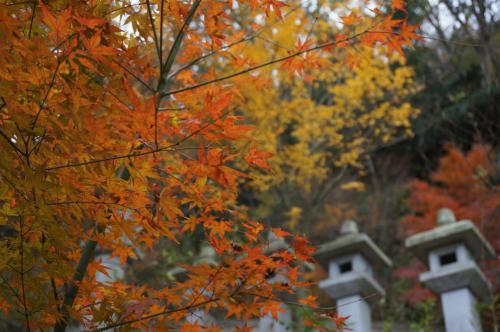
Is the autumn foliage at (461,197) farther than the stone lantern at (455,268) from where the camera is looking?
Yes

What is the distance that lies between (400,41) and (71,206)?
197cm

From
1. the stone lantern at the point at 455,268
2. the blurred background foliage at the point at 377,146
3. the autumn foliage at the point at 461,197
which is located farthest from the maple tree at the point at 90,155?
→ the autumn foliage at the point at 461,197

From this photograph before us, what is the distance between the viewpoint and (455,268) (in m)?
5.66

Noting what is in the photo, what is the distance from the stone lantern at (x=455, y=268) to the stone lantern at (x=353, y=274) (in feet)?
1.71

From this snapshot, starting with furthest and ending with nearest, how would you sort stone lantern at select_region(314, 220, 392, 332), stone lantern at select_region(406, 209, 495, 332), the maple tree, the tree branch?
stone lantern at select_region(314, 220, 392, 332)
stone lantern at select_region(406, 209, 495, 332)
the tree branch
the maple tree

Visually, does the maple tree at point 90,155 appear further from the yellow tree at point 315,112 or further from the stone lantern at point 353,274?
the yellow tree at point 315,112

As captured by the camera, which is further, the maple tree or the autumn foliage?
the autumn foliage

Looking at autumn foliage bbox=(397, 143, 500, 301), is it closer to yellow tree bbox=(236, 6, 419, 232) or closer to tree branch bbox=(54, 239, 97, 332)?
yellow tree bbox=(236, 6, 419, 232)

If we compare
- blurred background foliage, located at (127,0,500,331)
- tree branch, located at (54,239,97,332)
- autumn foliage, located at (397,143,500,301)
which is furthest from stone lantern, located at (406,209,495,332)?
autumn foliage, located at (397,143,500,301)

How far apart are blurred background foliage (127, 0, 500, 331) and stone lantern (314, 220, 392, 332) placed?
1.18m

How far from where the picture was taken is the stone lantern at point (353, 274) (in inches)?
222

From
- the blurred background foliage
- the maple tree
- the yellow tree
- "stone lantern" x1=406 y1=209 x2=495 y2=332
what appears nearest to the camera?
the maple tree

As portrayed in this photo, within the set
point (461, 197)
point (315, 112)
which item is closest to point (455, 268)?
point (315, 112)

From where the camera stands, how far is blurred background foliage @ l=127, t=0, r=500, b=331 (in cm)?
942
